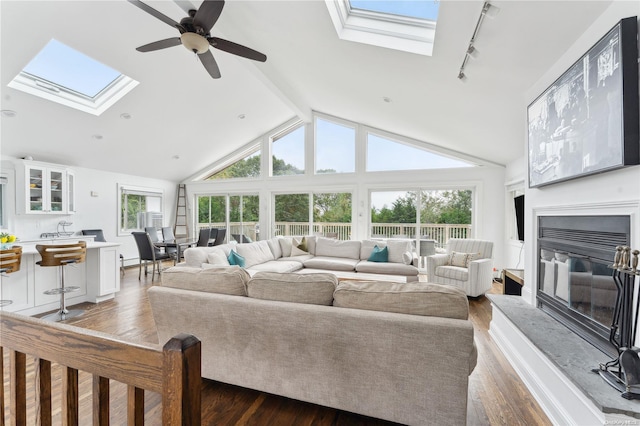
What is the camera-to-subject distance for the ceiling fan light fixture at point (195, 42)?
2.34 meters

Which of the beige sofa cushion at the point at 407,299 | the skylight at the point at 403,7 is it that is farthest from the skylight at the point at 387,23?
the beige sofa cushion at the point at 407,299

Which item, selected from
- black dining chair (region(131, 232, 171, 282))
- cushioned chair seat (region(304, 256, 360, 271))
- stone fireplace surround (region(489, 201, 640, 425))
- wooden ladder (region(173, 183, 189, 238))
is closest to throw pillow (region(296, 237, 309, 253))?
cushioned chair seat (region(304, 256, 360, 271))

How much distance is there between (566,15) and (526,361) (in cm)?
241

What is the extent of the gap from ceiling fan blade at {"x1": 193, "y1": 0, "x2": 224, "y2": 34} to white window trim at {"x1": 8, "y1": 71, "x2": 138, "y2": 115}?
2.74m

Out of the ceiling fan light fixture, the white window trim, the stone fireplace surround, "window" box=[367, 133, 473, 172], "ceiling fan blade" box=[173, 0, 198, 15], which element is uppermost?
the white window trim

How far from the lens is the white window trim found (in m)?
3.81

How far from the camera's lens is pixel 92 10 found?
3.01 meters

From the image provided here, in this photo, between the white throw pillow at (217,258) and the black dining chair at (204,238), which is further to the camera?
the black dining chair at (204,238)

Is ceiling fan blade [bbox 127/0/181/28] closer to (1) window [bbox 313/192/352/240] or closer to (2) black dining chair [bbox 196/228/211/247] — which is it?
(2) black dining chair [bbox 196/228/211/247]

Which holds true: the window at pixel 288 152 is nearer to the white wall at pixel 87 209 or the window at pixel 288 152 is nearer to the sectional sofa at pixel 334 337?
the white wall at pixel 87 209

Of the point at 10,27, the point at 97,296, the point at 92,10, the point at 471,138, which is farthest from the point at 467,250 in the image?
the point at 10,27

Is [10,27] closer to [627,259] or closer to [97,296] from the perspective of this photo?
[97,296]

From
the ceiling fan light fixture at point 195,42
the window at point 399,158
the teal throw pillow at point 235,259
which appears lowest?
the teal throw pillow at point 235,259

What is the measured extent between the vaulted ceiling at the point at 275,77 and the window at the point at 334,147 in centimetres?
46
